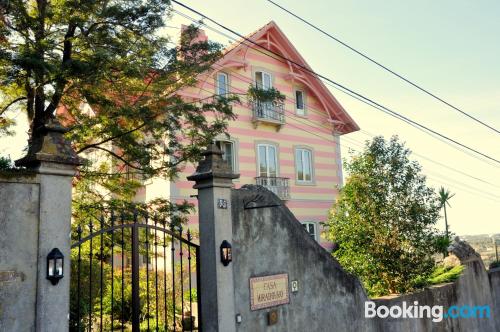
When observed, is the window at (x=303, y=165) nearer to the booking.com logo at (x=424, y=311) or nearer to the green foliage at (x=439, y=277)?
the green foliage at (x=439, y=277)

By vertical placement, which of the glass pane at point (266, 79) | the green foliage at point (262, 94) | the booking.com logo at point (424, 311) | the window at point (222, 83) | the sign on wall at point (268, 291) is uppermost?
the glass pane at point (266, 79)

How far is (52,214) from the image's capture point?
4918 mm

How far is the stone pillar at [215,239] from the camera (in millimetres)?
6484

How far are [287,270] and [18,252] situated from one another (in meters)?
4.50

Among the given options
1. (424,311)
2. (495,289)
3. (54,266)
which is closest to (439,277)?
(424,311)

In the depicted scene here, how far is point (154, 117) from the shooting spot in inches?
376

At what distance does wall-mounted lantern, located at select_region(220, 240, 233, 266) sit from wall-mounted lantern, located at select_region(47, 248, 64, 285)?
2409 mm

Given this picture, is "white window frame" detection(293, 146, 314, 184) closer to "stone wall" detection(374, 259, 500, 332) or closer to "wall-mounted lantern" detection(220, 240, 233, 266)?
"stone wall" detection(374, 259, 500, 332)

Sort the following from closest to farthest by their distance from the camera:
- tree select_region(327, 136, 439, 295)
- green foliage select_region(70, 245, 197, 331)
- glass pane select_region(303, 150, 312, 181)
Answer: green foliage select_region(70, 245, 197, 331) < tree select_region(327, 136, 439, 295) < glass pane select_region(303, 150, 312, 181)

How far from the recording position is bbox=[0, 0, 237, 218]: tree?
8.45 m

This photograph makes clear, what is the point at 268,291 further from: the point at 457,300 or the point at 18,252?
the point at 457,300

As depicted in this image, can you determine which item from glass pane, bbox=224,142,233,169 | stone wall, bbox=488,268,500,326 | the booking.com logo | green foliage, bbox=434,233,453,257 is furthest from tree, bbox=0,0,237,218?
stone wall, bbox=488,268,500,326

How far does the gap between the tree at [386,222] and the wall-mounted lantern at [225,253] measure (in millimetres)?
6758

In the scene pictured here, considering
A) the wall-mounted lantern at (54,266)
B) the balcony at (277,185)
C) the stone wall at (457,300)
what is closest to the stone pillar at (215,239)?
the wall-mounted lantern at (54,266)
